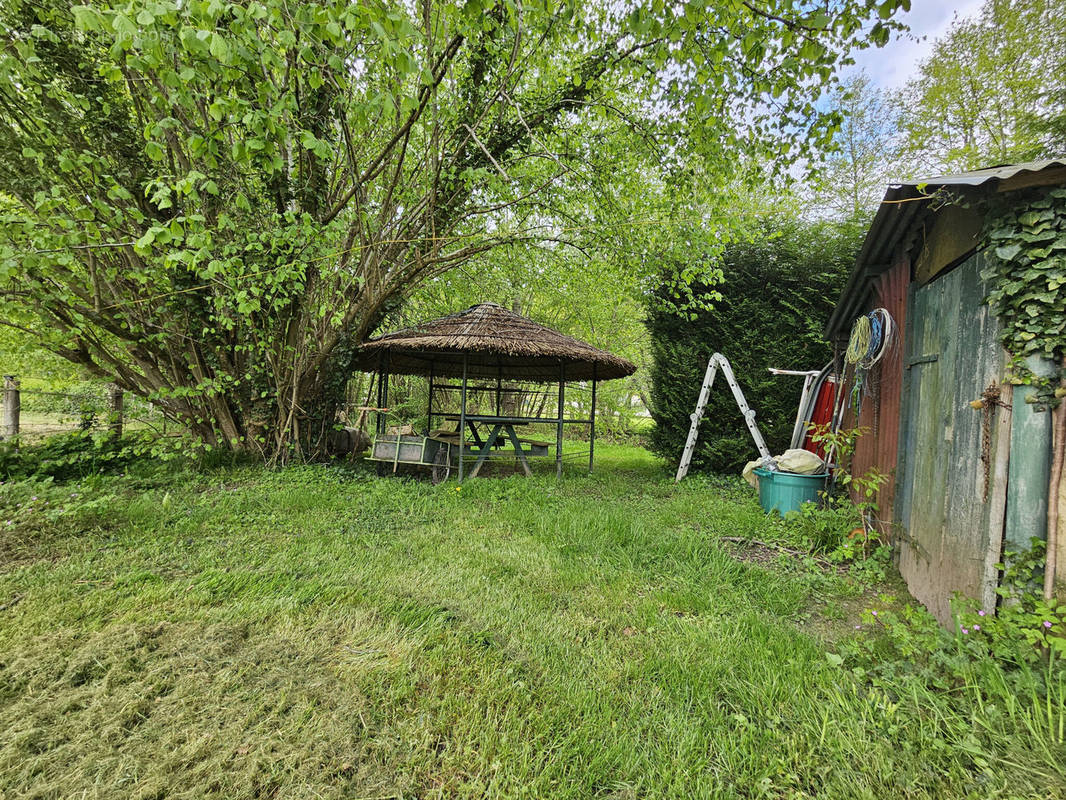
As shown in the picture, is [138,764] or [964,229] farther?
[964,229]

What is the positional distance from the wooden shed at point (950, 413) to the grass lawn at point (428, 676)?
2.41 ft

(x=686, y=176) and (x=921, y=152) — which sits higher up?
(x=921, y=152)

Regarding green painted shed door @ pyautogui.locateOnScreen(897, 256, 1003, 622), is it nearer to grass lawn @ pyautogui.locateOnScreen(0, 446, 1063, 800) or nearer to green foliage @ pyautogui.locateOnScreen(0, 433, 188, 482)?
grass lawn @ pyautogui.locateOnScreen(0, 446, 1063, 800)

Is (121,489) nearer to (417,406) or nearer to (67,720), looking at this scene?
(67,720)

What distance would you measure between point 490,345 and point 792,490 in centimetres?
403

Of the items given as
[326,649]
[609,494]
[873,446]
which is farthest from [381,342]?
[873,446]

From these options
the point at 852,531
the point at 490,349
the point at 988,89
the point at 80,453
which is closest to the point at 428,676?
the point at 852,531

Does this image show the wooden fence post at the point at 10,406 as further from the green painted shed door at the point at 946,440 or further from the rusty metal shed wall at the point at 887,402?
the rusty metal shed wall at the point at 887,402

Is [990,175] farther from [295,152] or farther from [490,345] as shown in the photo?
[295,152]

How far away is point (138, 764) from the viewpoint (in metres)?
1.34

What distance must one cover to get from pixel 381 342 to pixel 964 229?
618 cm

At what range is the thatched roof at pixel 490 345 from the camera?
6152mm

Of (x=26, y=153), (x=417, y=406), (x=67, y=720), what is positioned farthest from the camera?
(x=417, y=406)

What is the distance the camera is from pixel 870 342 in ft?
12.9
